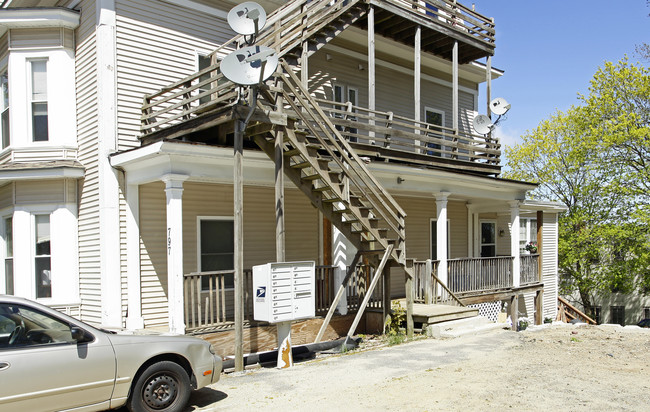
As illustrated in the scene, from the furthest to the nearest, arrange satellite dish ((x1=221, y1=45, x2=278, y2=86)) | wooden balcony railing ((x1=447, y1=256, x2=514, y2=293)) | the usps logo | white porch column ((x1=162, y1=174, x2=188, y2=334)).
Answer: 1. wooden balcony railing ((x1=447, y1=256, x2=514, y2=293))
2. white porch column ((x1=162, y1=174, x2=188, y2=334))
3. the usps logo
4. satellite dish ((x1=221, y1=45, x2=278, y2=86))

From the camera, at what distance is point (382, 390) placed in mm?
Result: 7406

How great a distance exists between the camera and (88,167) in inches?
459

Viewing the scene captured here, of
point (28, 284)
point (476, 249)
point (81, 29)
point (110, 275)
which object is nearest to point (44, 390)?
point (110, 275)

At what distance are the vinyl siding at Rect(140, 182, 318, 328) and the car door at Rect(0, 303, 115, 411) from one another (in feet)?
18.0

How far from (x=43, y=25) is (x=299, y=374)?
9471mm

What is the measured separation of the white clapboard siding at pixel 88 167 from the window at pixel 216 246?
7.23 ft

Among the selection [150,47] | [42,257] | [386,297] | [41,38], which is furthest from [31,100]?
[386,297]

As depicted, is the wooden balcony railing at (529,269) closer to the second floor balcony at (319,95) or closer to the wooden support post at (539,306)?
the wooden support post at (539,306)

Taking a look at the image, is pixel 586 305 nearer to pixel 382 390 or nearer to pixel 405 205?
pixel 405 205

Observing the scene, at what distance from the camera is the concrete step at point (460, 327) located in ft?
37.9

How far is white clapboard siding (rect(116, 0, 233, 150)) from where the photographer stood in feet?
37.7

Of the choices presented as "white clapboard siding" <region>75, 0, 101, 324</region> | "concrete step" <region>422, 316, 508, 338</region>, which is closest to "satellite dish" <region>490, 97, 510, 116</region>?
"concrete step" <region>422, 316, 508, 338</region>

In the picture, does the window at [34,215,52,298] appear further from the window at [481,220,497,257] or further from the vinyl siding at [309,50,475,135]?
the window at [481,220,497,257]

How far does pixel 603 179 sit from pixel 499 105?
15324mm
